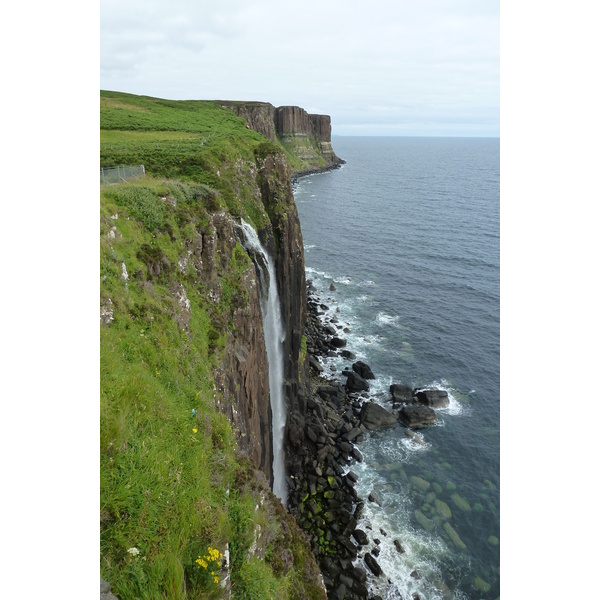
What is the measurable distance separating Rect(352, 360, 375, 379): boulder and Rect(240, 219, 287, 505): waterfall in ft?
47.5

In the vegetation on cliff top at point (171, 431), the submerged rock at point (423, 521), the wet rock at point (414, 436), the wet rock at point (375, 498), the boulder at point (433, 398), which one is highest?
the vegetation on cliff top at point (171, 431)

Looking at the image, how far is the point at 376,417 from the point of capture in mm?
39688

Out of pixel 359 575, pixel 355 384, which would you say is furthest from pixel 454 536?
pixel 355 384

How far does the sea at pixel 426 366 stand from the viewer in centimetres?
2808

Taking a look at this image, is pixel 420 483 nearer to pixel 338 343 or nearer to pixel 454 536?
pixel 454 536

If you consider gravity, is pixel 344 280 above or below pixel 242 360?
above

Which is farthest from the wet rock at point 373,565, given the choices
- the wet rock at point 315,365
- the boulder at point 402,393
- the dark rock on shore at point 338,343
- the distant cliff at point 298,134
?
the distant cliff at point 298,134

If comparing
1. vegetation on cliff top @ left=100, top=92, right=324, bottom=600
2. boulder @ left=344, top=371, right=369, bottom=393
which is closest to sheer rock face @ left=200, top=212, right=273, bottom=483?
vegetation on cliff top @ left=100, top=92, right=324, bottom=600

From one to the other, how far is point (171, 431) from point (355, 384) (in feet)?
115

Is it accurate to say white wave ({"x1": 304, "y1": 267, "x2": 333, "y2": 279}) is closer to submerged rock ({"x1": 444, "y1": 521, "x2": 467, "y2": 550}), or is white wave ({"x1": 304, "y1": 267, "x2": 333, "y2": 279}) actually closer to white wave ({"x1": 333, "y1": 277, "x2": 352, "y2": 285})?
white wave ({"x1": 333, "y1": 277, "x2": 352, "y2": 285})

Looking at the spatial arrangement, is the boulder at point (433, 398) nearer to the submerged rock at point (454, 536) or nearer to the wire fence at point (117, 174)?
the submerged rock at point (454, 536)

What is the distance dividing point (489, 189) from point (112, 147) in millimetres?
156887

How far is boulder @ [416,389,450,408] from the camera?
138ft

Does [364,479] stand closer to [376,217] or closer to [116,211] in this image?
[116,211]
